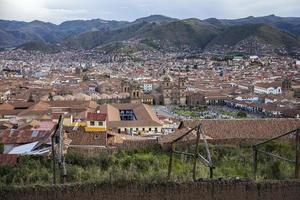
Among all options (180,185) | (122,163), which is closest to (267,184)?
(180,185)

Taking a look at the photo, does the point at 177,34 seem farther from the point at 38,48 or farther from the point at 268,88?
the point at 268,88

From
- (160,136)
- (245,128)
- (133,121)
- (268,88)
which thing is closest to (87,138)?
(160,136)

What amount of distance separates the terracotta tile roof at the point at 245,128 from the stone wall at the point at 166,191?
30.6 ft

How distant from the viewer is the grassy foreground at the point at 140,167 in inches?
391

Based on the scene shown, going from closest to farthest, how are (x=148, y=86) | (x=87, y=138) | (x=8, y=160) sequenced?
1. (x=8, y=160)
2. (x=87, y=138)
3. (x=148, y=86)

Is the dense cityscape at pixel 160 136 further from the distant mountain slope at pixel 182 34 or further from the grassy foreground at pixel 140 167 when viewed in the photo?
the distant mountain slope at pixel 182 34

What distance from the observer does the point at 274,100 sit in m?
49.7

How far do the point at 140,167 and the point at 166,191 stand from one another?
3013 mm

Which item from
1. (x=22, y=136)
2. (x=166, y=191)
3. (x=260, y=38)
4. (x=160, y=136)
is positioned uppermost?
(x=260, y=38)

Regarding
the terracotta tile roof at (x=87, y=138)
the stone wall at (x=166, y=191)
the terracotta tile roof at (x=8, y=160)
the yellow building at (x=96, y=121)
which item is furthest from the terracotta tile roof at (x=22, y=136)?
the stone wall at (x=166, y=191)

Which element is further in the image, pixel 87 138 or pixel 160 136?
pixel 160 136

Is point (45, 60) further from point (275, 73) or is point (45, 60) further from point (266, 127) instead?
point (266, 127)

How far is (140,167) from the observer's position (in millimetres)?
11273

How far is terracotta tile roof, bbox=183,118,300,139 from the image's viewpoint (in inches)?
720
